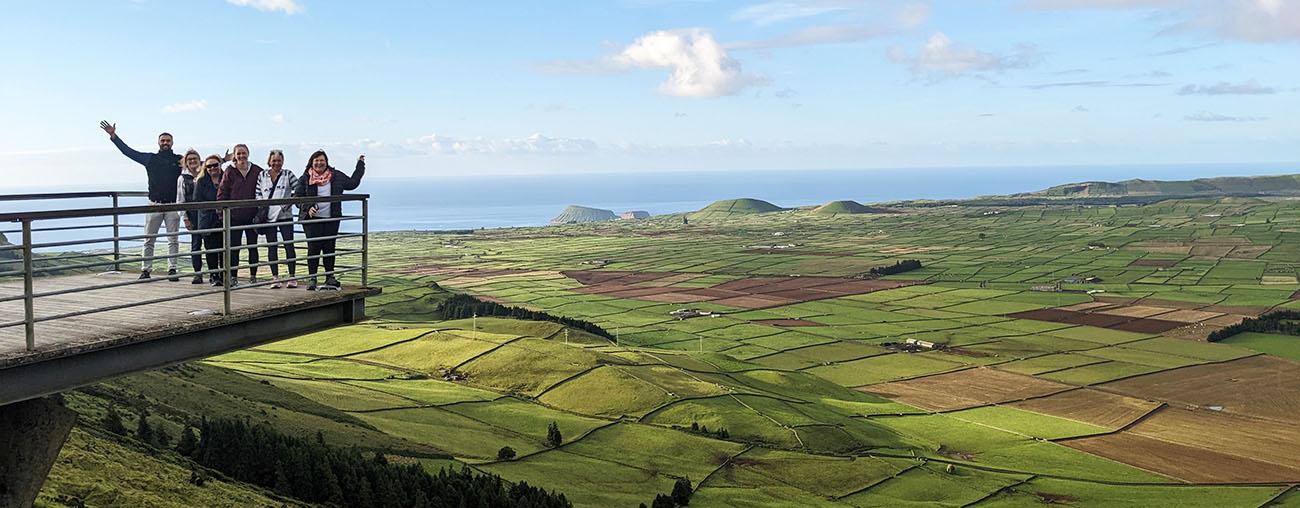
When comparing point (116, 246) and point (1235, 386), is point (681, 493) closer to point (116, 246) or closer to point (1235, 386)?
point (116, 246)

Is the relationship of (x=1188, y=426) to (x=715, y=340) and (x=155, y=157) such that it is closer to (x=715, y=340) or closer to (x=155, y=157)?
(x=715, y=340)

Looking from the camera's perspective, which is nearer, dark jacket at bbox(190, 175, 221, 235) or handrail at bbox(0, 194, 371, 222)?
handrail at bbox(0, 194, 371, 222)

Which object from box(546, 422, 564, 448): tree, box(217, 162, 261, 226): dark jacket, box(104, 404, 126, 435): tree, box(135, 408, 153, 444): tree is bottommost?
box(546, 422, 564, 448): tree

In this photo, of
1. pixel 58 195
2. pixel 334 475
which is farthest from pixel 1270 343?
pixel 58 195

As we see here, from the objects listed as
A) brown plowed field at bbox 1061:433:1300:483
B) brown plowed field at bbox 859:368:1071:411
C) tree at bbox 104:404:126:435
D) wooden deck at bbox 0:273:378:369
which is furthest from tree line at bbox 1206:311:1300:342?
Result: wooden deck at bbox 0:273:378:369

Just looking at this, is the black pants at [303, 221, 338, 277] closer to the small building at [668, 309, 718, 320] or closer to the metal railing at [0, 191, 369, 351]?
the metal railing at [0, 191, 369, 351]

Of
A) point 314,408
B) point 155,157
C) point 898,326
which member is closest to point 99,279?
point 155,157
